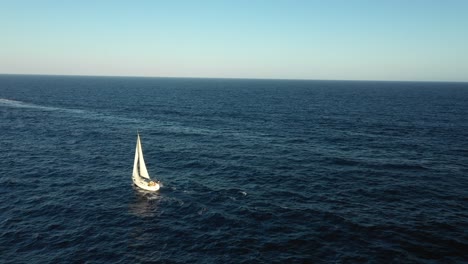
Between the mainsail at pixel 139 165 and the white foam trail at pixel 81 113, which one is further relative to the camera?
the white foam trail at pixel 81 113

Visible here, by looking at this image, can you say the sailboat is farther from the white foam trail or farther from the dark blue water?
the white foam trail

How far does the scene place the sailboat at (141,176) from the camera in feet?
200

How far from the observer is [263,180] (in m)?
66.7

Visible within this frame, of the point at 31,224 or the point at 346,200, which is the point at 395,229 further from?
the point at 31,224

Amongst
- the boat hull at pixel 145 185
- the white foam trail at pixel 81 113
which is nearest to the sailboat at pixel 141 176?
the boat hull at pixel 145 185

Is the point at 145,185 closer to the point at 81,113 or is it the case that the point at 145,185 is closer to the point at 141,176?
the point at 141,176

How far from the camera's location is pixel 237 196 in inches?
2323

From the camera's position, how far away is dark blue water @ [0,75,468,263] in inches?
1702

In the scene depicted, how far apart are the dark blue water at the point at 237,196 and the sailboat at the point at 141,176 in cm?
178

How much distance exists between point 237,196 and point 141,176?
748 inches

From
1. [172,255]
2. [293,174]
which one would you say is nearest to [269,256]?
[172,255]

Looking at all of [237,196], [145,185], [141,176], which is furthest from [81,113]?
[237,196]

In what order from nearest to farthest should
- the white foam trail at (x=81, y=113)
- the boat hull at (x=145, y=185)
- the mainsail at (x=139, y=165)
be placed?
the boat hull at (x=145, y=185) < the mainsail at (x=139, y=165) < the white foam trail at (x=81, y=113)

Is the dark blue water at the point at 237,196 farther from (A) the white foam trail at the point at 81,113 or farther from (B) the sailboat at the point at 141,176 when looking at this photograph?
(A) the white foam trail at the point at 81,113
